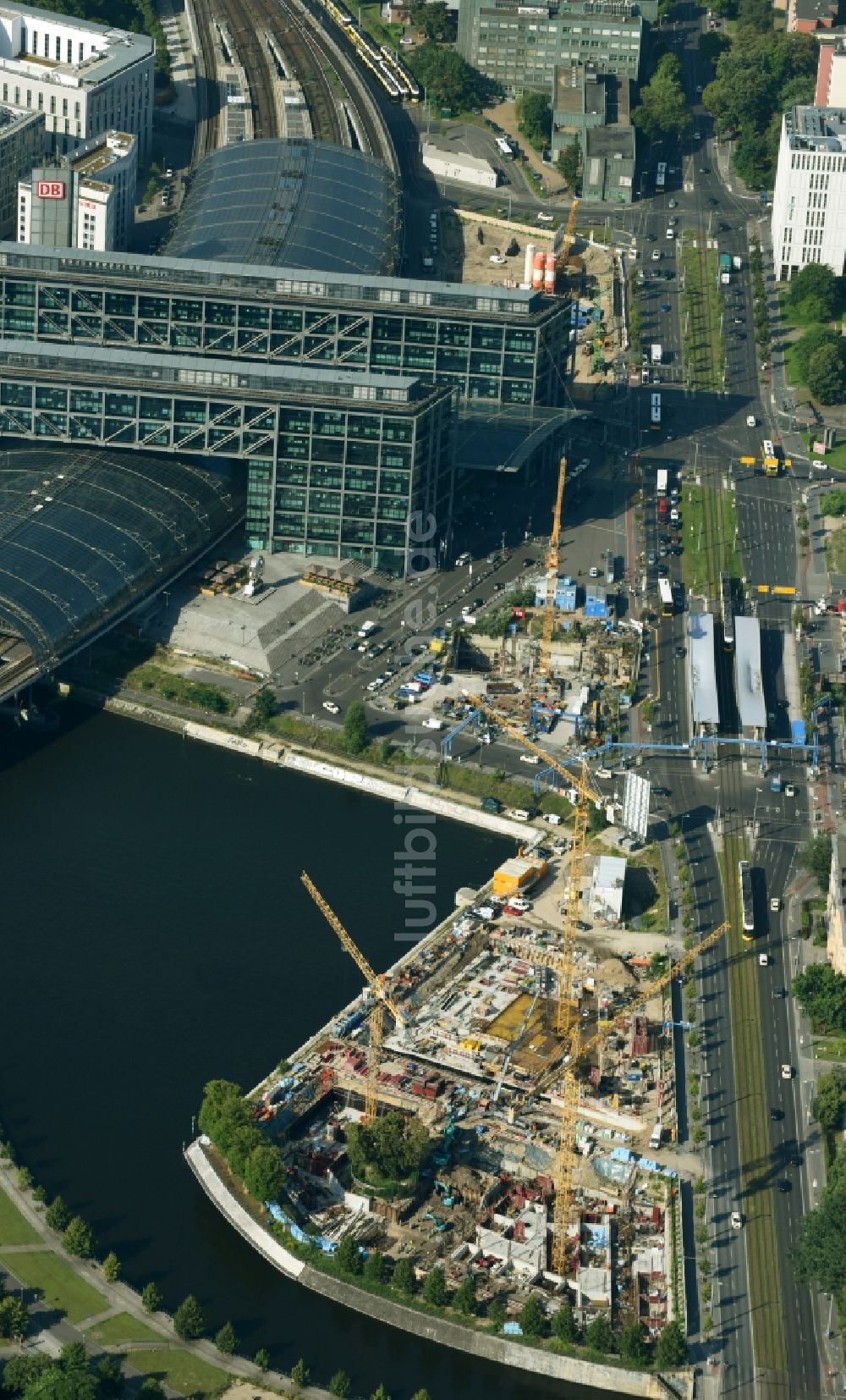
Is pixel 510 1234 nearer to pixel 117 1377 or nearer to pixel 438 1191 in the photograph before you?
pixel 438 1191

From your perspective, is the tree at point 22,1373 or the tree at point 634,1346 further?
the tree at point 634,1346

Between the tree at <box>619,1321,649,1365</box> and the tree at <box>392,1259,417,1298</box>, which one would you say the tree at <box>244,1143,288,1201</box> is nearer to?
the tree at <box>392,1259,417,1298</box>

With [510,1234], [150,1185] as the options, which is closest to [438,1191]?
[510,1234]

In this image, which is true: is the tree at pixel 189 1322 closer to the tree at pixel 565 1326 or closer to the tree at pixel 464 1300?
the tree at pixel 464 1300

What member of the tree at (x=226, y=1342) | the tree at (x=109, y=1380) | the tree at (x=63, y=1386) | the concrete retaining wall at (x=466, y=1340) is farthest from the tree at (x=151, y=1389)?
the concrete retaining wall at (x=466, y=1340)

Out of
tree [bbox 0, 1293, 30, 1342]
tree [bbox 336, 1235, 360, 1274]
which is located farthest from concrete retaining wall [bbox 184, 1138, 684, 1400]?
tree [bbox 0, 1293, 30, 1342]

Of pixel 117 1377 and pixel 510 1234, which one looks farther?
pixel 510 1234
